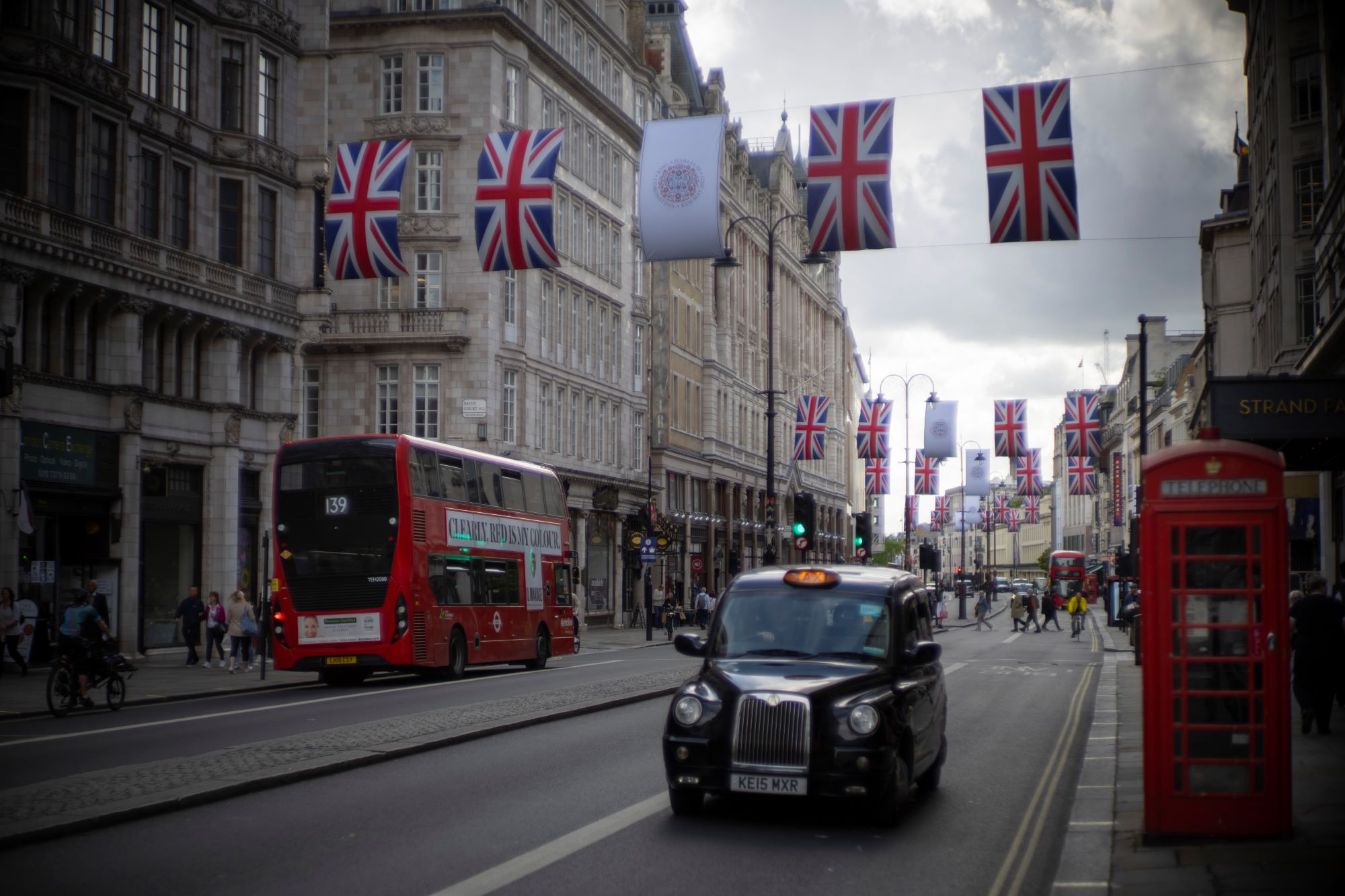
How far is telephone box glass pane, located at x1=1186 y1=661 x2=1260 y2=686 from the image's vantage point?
984cm

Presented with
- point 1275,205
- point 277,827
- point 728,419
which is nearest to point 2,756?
point 277,827

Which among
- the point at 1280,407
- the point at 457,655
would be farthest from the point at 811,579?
the point at 457,655

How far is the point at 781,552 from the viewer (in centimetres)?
8719

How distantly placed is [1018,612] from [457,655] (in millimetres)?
37026

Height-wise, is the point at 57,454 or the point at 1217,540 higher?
the point at 57,454

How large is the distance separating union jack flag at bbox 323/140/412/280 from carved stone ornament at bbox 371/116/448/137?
82.4 feet

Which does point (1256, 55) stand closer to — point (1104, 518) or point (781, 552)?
point (781, 552)

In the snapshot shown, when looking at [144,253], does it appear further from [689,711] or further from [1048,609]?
[1048,609]

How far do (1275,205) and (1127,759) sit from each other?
29.4 metres

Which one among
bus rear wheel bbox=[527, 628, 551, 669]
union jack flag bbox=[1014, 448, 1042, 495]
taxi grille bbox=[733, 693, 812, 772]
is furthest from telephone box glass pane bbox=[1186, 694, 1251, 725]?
union jack flag bbox=[1014, 448, 1042, 495]

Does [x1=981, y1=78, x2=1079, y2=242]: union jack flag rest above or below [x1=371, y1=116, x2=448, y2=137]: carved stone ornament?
below

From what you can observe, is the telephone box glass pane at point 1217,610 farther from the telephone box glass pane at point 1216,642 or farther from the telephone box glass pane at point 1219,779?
the telephone box glass pane at point 1219,779

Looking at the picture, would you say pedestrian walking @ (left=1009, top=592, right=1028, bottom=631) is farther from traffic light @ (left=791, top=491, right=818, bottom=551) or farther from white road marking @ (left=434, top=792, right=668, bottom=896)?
white road marking @ (left=434, top=792, right=668, bottom=896)

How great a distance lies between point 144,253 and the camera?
34.4 meters
